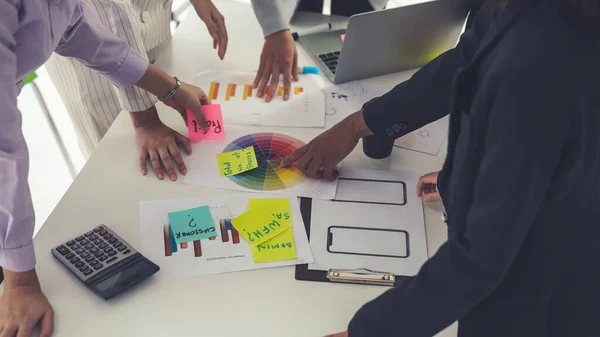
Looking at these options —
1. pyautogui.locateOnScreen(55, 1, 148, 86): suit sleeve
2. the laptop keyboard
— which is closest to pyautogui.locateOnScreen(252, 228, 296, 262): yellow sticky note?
pyautogui.locateOnScreen(55, 1, 148, 86): suit sleeve

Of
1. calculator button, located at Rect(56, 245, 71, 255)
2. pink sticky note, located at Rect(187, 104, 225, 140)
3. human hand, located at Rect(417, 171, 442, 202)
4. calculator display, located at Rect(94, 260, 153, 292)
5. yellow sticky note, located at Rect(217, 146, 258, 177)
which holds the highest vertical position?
pink sticky note, located at Rect(187, 104, 225, 140)

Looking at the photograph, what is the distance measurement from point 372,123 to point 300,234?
0.26m

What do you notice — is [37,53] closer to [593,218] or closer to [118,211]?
→ [118,211]

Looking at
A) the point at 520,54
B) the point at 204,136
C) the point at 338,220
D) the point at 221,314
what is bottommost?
the point at 221,314

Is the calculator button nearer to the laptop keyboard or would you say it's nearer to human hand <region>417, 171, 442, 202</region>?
human hand <region>417, 171, 442, 202</region>

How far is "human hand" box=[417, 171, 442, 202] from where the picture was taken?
0.98 m

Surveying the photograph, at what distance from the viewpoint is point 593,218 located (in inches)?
24.5

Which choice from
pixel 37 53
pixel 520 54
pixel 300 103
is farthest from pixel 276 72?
pixel 520 54

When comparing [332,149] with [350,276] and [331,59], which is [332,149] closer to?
[350,276]

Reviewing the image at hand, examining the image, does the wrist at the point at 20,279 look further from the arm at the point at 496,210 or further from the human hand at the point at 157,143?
the arm at the point at 496,210

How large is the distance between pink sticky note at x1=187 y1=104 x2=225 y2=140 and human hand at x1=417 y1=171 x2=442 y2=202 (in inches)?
16.8

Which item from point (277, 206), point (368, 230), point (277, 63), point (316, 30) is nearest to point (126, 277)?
point (277, 206)

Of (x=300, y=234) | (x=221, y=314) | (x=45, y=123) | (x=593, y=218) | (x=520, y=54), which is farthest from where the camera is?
(x=45, y=123)

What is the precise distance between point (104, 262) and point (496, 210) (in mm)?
601
